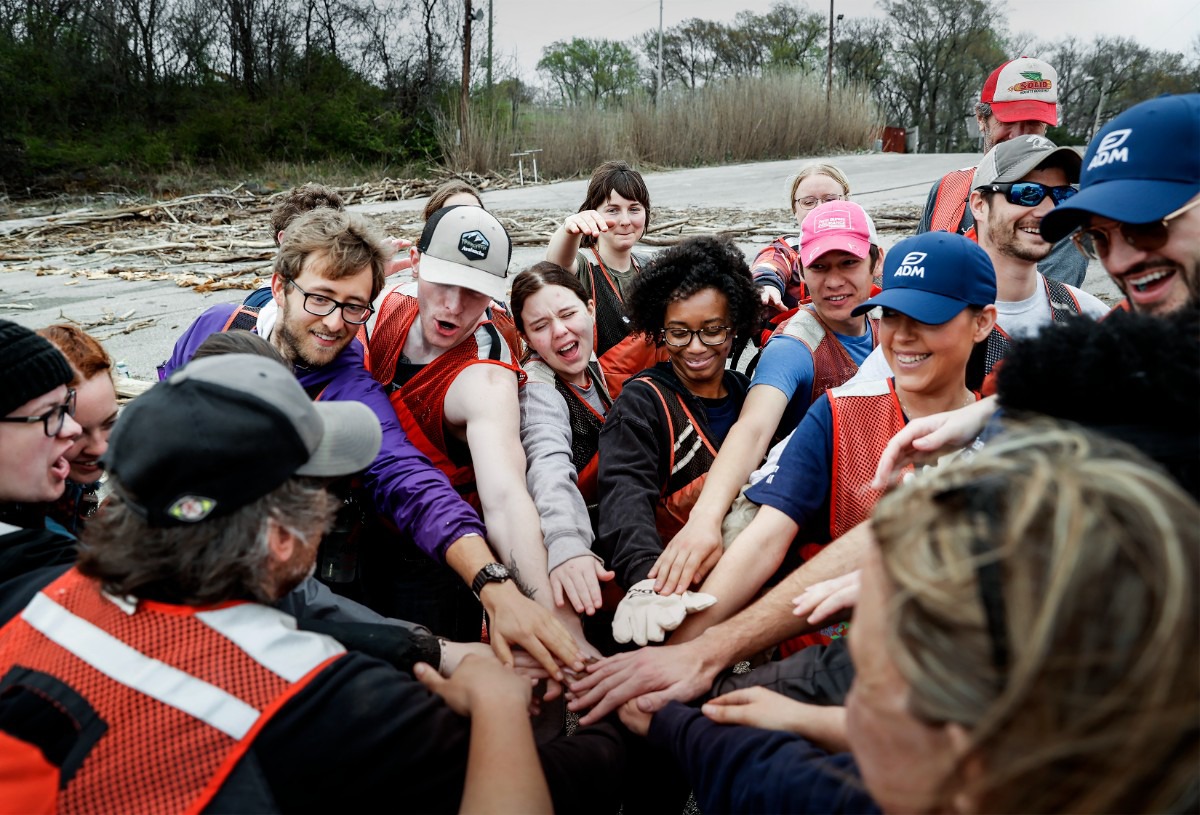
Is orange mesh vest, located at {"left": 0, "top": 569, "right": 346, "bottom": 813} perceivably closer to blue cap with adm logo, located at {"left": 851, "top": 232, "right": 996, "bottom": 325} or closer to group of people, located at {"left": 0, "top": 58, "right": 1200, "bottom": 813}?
group of people, located at {"left": 0, "top": 58, "right": 1200, "bottom": 813}

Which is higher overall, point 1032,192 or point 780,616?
point 1032,192

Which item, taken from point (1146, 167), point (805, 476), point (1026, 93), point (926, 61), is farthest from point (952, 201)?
point (926, 61)

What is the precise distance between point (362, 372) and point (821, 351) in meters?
1.81

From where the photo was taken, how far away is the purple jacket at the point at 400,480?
8.09 feet

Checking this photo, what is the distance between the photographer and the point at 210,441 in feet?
4.71

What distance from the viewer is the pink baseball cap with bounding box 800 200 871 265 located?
125 inches

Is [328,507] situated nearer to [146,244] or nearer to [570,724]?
[570,724]

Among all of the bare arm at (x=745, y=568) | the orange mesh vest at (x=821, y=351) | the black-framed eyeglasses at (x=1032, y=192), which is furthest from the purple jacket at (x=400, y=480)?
the black-framed eyeglasses at (x=1032, y=192)

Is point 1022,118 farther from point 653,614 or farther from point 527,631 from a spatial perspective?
point 527,631

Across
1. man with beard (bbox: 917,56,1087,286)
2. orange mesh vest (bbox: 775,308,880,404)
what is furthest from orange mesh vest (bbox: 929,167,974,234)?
orange mesh vest (bbox: 775,308,880,404)

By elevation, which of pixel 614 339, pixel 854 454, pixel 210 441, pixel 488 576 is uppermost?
pixel 210 441

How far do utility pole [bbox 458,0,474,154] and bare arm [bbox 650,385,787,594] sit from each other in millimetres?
19370

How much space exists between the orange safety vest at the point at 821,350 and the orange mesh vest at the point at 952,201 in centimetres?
145

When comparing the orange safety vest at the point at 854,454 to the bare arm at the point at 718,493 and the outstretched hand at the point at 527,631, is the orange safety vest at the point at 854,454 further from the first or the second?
the outstretched hand at the point at 527,631
